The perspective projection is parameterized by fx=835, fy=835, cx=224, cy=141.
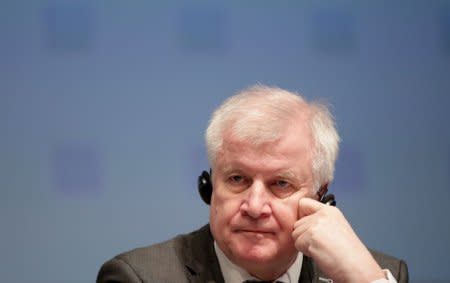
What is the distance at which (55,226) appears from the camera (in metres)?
3.77

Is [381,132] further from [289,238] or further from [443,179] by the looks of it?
[289,238]

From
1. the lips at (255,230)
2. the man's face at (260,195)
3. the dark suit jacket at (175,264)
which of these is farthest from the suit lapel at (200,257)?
the lips at (255,230)

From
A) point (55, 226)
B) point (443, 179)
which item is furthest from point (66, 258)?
point (443, 179)

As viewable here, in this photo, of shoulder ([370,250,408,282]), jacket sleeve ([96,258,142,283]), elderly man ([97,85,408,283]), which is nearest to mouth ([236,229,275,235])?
elderly man ([97,85,408,283])

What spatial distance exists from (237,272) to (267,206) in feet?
1.04

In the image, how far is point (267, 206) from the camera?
9.43 feet

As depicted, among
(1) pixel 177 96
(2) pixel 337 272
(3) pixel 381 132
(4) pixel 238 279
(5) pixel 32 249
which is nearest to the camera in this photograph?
(2) pixel 337 272

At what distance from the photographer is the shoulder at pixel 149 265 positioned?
303 centimetres

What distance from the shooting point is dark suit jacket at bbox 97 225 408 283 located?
3041 mm

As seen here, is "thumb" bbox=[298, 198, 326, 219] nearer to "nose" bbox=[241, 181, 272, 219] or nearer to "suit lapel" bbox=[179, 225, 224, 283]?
"nose" bbox=[241, 181, 272, 219]

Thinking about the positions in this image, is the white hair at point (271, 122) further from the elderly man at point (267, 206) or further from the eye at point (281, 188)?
the eye at point (281, 188)

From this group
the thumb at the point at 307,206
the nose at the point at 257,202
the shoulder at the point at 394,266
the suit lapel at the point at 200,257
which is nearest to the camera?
the nose at the point at 257,202

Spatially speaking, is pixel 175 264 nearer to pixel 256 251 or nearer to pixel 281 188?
pixel 256 251

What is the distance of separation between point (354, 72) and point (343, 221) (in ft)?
4.64
